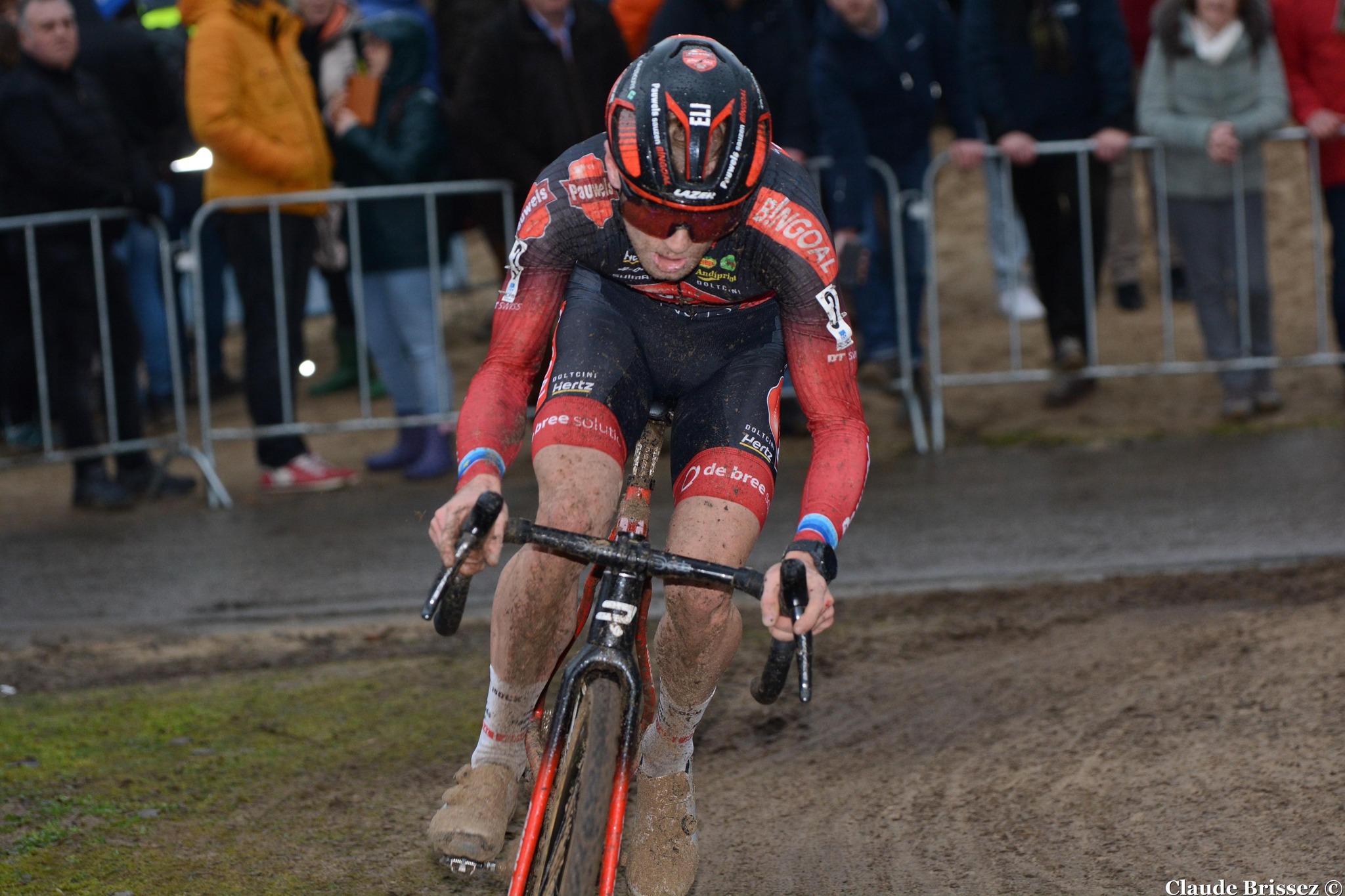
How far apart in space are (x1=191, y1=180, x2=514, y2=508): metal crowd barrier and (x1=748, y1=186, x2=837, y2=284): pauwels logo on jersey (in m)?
5.13

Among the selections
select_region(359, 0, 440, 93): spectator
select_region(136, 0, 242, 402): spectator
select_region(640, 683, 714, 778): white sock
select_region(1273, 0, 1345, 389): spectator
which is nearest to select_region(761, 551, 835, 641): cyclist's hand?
select_region(640, 683, 714, 778): white sock

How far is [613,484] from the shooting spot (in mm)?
3877

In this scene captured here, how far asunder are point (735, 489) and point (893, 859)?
113cm

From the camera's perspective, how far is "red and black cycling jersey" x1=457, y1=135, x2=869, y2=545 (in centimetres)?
395

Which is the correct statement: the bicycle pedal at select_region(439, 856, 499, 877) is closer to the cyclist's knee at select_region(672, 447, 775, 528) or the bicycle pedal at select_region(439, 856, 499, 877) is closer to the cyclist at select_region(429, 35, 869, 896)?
the cyclist at select_region(429, 35, 869, 896)

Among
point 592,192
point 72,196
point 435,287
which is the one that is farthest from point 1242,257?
point 72,196

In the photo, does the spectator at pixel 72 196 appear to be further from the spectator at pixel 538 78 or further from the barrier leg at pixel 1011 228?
the barrier leg at pixel 1011 228

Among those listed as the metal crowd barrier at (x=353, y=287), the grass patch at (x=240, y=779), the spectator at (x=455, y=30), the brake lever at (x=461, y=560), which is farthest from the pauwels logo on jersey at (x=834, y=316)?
the spectator at (x=455, y=30)

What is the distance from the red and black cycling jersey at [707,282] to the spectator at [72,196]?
17.1 ft

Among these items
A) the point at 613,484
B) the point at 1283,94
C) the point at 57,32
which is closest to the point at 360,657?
the point at 613,484

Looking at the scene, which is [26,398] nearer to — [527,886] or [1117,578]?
[1117,578]

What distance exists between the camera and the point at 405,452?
9.26m

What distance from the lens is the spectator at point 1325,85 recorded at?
8852 millimetres

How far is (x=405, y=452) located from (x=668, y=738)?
545 cm
